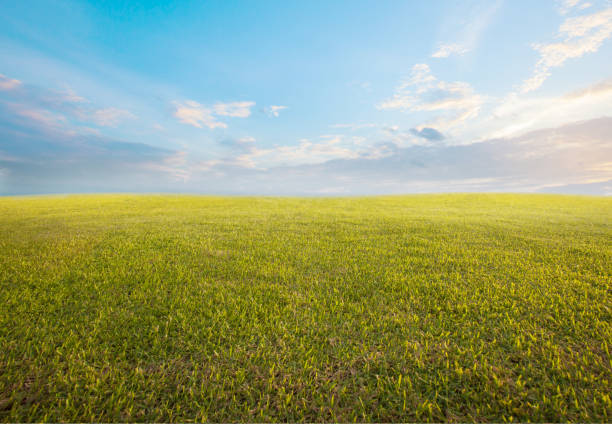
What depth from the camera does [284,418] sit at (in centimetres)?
242

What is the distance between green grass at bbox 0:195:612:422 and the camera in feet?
8.36

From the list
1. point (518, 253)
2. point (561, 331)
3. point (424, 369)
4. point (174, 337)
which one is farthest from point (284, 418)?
point (518, 253)

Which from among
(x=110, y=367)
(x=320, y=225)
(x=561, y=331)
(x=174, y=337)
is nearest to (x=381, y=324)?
(x=561, y=331)

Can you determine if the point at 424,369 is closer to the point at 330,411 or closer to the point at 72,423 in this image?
the point at 330,411

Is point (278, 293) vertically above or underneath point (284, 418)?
above

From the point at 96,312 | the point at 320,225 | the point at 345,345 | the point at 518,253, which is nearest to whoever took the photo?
the point at 345,345

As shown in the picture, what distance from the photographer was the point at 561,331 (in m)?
3.63

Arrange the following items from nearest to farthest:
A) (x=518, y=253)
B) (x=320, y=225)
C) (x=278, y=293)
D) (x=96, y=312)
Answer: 1. (x=96, y=312)
2. (x=278, y=293)
3. (x=518, y=253)
4. (x=320, y=225)

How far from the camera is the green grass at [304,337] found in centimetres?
255

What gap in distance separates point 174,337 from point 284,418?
2048 mm

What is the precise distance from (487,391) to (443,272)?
3367 millimetres

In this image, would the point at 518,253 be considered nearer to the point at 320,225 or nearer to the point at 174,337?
the point at 320,225

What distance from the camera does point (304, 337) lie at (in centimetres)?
349

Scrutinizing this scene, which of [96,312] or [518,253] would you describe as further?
[518,253]
